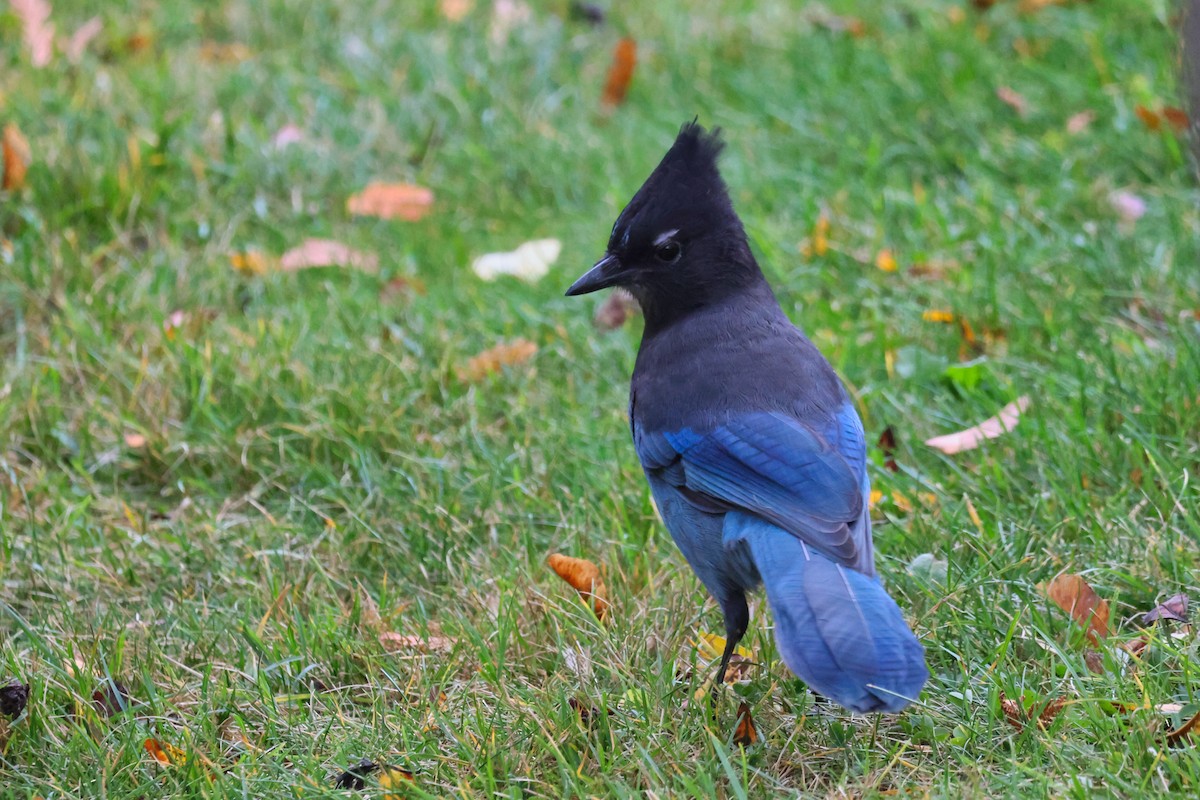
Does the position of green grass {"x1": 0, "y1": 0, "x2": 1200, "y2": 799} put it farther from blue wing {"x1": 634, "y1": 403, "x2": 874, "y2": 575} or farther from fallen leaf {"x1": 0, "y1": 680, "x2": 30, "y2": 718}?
blue wing {"x1": 634, "y1": 403, "x2": 874, "y2": 575}

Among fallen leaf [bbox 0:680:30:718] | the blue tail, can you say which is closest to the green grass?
fallen leaf [bbox 0:680:30:718]

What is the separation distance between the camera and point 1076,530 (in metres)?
3.15

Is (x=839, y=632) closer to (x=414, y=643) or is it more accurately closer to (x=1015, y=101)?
(x=414, y=643)

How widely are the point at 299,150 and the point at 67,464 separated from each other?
192cm

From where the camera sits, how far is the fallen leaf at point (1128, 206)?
Result: 4641mm

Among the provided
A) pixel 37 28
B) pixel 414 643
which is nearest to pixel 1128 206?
pixel 414 643

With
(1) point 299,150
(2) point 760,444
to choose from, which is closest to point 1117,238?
(2) point 760,444

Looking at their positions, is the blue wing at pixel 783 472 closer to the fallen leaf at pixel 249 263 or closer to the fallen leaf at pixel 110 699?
the fallen leaf at pixel 110 699

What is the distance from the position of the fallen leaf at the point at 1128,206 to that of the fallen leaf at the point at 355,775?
3.22 m

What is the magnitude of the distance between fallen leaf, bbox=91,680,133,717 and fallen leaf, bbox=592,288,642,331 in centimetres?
211

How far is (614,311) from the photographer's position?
4.64m

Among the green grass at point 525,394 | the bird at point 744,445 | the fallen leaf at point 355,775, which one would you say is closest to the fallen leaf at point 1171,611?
the green grass at point 525,394

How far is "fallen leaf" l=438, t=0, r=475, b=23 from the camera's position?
6.53 metres

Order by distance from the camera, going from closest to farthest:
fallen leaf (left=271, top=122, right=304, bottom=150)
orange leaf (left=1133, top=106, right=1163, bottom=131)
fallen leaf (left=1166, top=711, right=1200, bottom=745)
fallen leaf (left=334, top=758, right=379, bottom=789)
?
fallen leaf (left=1166, top=711, right=1200, bottom=745)
fallen leaf (left=334, top=758, right=379, bottom=789)
orange leaf (left=1133, top=106, right=1163, bottom=131)
fallen leaf (left=271, top=122, right=304, bottom=150)
